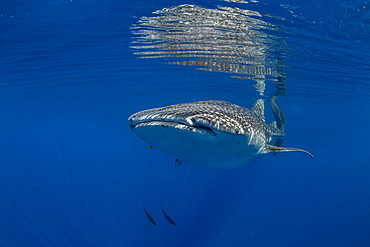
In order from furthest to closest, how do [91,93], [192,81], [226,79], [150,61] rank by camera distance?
[91,93] → [192,81] → [226,79] → [150,61]

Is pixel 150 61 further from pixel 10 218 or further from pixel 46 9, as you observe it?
pixel 10 218

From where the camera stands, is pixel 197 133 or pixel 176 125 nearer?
pixel 176 125

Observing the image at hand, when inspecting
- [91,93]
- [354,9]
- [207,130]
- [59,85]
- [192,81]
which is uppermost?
[354,9]

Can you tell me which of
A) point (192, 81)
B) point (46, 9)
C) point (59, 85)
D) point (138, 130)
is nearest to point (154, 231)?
Result: point (192, 81)

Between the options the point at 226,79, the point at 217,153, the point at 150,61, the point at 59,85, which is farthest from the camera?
the point at 59,85

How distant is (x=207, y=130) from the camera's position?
310 cm

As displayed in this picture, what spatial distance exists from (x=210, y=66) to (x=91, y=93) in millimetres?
13483

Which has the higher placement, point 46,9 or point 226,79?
point 46,9

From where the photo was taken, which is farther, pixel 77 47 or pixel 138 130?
pixel 77 47

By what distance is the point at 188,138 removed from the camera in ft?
10.3

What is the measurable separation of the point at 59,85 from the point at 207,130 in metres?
19.1

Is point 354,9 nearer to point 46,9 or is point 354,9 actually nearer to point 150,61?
point 46,9

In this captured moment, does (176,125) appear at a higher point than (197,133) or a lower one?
higher

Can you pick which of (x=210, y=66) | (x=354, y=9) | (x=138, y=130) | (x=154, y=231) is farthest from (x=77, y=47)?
(x=154, y=231)
